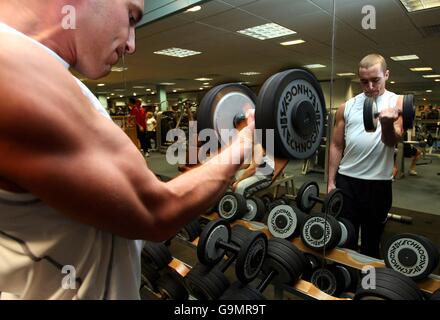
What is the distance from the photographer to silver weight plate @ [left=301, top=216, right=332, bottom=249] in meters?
1.51

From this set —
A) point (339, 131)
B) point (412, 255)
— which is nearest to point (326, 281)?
point (412, 255)

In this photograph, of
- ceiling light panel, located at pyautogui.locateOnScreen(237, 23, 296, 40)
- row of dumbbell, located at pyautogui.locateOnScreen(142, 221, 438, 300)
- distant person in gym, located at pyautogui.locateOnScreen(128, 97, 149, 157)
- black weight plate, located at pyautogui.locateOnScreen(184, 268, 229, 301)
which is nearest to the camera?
row of dumbbell, located at pyautogui.locateOnScreen(142, 221, 438, 300)

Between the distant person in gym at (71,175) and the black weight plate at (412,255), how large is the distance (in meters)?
1.17

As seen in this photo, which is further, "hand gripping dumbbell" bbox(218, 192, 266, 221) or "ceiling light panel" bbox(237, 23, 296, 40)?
"ceiling light panel" bbox(237, 23, 296, 40)

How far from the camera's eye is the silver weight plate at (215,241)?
1396 millimetres

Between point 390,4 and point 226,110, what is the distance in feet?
7.66

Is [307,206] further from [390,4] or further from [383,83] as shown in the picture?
[390,4]

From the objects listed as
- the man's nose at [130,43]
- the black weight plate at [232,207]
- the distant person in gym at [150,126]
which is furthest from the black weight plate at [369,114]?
the distant person in gym at [150,126]

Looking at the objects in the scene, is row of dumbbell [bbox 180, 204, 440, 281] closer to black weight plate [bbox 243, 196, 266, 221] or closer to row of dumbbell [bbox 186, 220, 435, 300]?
row of dumbbell [bbox 186, 220, 435, 300]

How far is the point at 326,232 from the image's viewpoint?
1.50m

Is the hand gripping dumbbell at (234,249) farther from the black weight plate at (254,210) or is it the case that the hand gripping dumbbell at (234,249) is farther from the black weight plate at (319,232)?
the black weight plate at (254,210)

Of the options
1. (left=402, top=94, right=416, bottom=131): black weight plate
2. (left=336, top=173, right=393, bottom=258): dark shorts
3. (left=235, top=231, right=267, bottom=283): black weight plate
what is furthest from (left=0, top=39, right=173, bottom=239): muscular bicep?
(left=336, top=173, right=393, bottom=258): dark shorts

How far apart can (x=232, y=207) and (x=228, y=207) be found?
1.4 inches

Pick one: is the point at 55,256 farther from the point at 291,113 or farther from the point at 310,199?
the point at 310,199
